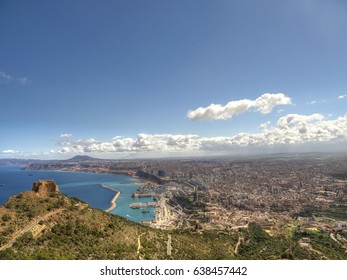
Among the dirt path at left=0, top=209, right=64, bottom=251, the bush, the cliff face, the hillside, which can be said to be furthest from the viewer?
the cliff face

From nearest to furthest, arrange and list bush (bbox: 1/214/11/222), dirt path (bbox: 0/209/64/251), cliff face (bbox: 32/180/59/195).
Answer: dirt path (bbox: 0/209/64/251)
bush (bbox: 1/214/11/222)
cliff face (bbox: 32/180/59/195)

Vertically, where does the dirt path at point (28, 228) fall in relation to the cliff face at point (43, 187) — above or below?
below

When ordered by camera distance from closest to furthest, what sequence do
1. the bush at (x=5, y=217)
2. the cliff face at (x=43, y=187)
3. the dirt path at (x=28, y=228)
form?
the dirt path at (x=28, y=228), the bush at (x=5, y=217), the cliff face at (x=43, y=187)

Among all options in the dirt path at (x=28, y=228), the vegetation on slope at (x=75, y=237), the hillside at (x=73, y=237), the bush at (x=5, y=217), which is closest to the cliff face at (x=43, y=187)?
the hillside at (x=73, y=237)

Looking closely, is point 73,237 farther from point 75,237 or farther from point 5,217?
point 5,217

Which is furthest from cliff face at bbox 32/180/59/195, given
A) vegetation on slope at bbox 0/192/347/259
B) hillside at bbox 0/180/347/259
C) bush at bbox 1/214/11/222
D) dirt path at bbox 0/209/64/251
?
bush at bbox 1/214/11/222

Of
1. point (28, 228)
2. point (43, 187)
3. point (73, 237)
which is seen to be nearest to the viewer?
point (28, 228)

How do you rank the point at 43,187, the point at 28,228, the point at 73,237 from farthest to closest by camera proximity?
the point at 43,187 < the point at 73,237 < the point at 28,228

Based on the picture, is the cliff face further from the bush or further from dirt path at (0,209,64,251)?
the bush

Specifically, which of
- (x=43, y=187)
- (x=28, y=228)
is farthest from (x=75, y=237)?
(x=43, y=187)

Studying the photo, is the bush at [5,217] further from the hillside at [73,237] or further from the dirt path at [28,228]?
the dirt path at [28,228]

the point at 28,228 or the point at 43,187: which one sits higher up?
the point at 43,187

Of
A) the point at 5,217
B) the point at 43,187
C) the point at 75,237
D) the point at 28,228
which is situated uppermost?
the point at 43,187
